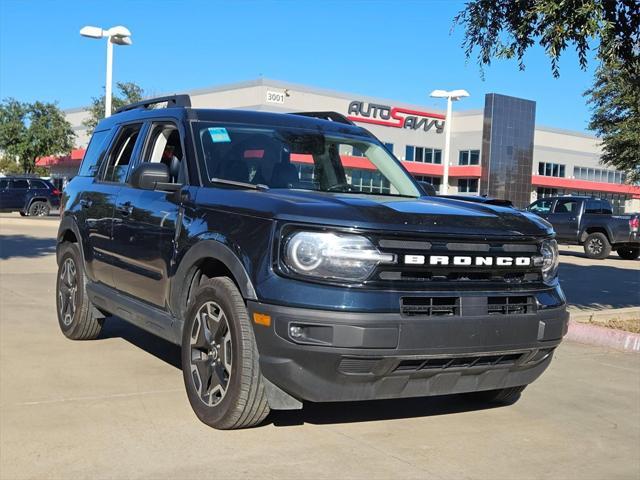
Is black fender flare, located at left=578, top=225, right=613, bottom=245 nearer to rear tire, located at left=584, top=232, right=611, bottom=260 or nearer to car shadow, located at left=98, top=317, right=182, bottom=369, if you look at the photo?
rear tire, located at left=584, top=232, right=611, bottom=260

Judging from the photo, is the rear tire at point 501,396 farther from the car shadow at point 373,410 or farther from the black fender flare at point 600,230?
the black fender flare at point 600,230

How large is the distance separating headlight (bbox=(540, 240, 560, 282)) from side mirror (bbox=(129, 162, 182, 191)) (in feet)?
7.85

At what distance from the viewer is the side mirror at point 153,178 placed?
464cm

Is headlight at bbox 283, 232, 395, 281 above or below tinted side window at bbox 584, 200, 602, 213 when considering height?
below

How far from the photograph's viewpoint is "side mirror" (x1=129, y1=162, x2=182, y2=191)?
4.64 metres

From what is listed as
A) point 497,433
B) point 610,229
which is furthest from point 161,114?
point 610,229

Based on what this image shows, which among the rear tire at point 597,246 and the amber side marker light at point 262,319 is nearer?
the amber side marker light at point 262,319

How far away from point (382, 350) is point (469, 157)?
206 ft

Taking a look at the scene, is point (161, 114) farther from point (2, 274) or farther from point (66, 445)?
point (2, 274)

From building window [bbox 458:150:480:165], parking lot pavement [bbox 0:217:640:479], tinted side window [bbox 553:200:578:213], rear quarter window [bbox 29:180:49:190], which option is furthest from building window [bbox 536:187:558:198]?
parking lot pavement [bbox 0:217:640:479]

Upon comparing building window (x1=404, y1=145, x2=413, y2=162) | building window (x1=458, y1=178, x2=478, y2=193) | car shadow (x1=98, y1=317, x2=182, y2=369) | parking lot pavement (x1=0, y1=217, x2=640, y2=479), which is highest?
building window (x1=404, y1=145, x2=413, y2=162)

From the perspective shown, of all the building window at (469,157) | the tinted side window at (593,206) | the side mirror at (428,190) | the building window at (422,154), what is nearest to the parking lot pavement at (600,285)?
the tinted side window at (593,206)

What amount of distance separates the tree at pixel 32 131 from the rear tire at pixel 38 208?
24.1 metres

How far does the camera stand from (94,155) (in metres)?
6.59
